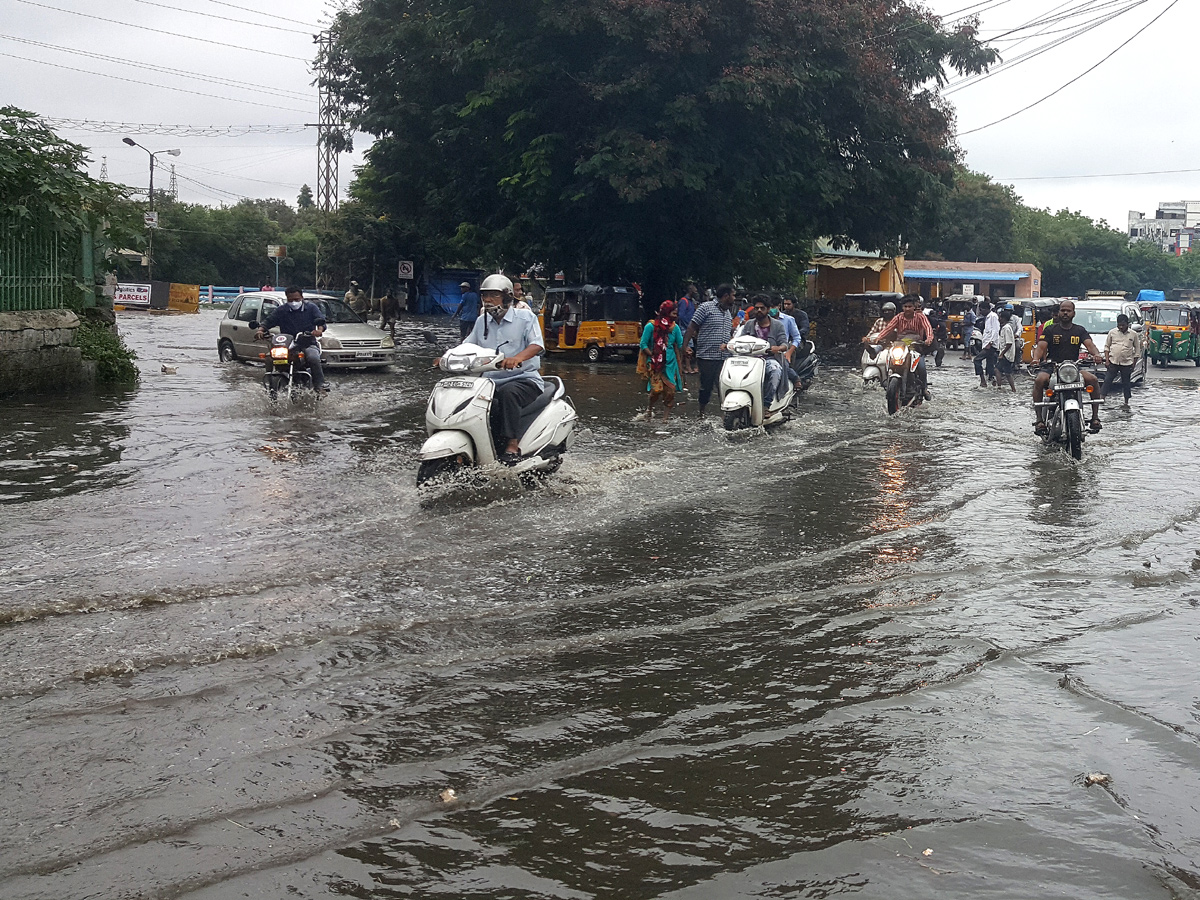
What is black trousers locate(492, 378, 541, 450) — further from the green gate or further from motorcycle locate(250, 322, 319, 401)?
the green gate

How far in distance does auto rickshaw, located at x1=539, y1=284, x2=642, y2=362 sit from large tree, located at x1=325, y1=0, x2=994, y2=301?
3.26 ft

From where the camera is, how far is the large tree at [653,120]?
82.7 ft

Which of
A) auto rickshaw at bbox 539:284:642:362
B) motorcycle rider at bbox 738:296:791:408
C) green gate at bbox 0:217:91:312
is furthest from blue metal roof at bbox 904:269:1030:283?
green gate at bbox 0:217:91:312

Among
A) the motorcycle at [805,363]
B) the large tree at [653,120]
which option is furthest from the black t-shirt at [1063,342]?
the large tree at [653,120]

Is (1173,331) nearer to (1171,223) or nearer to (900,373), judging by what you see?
(900,373)

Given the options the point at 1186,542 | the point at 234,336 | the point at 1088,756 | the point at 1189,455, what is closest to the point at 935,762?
the point at 1088,756

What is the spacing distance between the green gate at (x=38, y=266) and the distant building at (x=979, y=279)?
191 feet

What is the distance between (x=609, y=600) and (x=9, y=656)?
2.80 metres

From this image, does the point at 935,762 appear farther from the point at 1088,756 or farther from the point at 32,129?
the point at 32,129

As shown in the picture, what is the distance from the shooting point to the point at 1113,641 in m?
5.70

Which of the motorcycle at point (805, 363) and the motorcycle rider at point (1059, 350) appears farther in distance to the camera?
the motorcycle at point (805, 363)

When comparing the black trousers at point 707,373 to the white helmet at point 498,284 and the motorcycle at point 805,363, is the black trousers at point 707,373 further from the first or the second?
the white helmet at point 498,284

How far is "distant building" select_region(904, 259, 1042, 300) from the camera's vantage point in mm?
71438

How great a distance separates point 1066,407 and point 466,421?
6.30 meters
